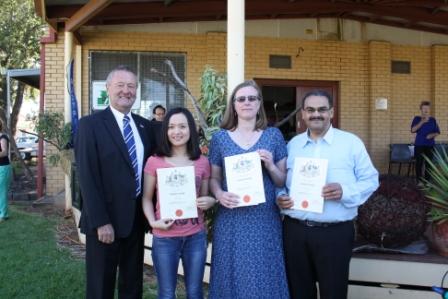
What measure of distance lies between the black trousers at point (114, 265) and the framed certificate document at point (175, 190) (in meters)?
0.38

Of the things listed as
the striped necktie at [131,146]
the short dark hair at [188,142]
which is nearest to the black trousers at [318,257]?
the short dark hair at [188,142]

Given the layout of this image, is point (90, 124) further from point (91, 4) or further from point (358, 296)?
point (91, 4)

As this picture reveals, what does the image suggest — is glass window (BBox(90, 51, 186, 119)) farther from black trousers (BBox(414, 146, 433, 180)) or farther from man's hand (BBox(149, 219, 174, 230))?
man's hand (BBox(149, 219, 174, 230))

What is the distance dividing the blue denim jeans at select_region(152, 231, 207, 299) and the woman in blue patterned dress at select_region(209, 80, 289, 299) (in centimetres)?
11

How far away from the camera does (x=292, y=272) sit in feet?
10.7

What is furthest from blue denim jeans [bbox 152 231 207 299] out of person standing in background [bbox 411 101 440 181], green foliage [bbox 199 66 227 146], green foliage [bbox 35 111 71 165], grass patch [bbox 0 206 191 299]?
person standing in background [bbox 411 101 440 181]

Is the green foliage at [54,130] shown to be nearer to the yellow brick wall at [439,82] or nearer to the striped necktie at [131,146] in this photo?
the striped necktie at [131,146]

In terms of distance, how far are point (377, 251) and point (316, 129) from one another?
67.5 inches

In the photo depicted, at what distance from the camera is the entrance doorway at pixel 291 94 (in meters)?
10.6

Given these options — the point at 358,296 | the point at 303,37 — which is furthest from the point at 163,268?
the point at 303,37

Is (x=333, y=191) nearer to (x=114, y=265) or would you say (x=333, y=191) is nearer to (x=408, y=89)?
(x=114, y=265)

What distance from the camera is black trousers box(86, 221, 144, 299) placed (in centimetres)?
334

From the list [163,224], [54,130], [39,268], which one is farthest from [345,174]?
[54,130]

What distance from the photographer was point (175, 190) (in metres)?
3.14
